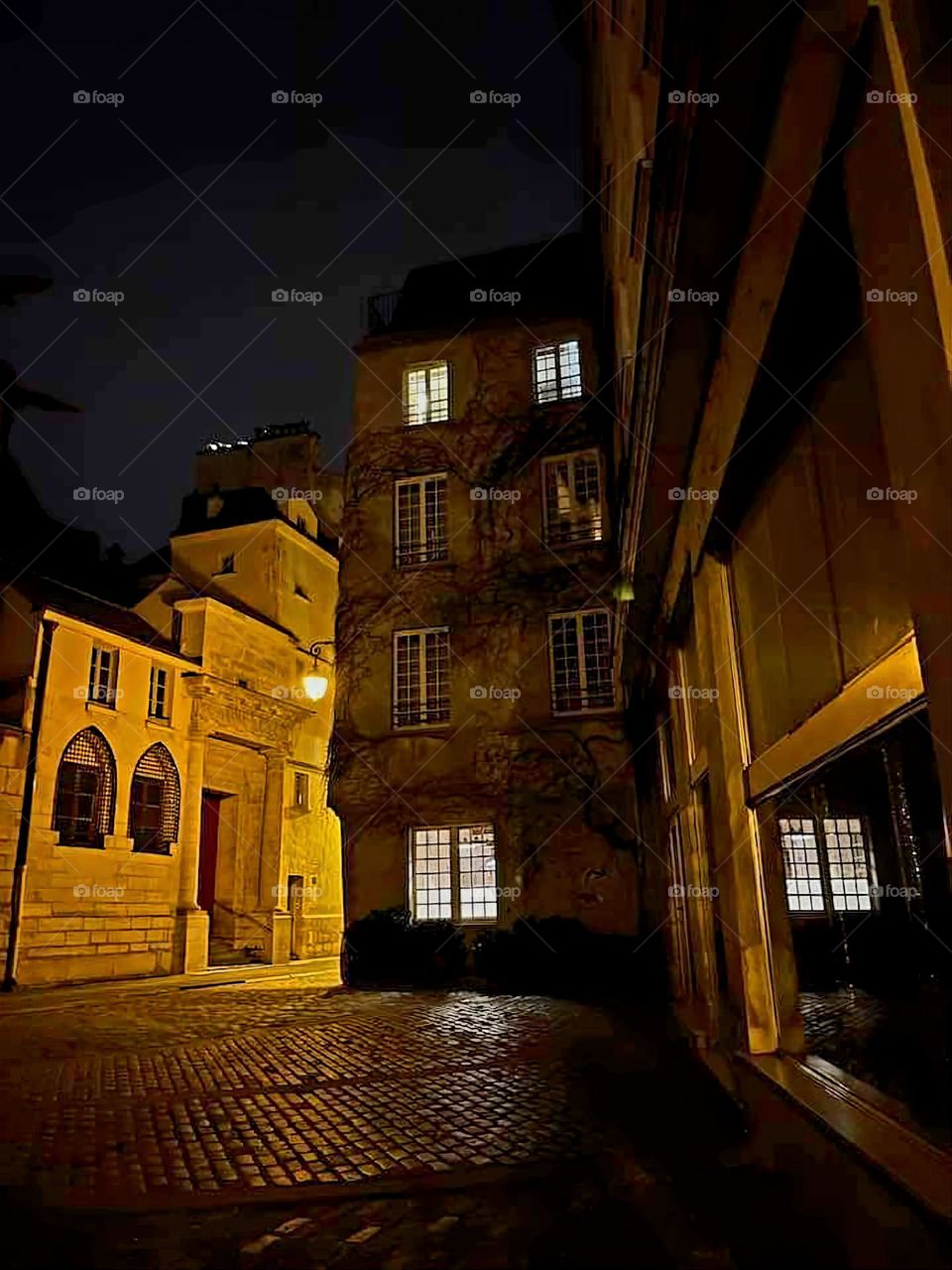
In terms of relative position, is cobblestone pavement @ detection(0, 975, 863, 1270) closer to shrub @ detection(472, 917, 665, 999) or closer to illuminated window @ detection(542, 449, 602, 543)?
shrub @ detection(472, 917, 665, 999)

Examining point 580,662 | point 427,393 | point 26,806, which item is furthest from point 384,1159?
point 26,806

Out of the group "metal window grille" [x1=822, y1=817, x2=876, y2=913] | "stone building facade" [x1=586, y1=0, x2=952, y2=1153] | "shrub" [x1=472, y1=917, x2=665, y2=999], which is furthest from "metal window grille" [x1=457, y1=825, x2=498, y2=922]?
"stone building facade" [x1=586, y1=0, x2=952, y2=1153]

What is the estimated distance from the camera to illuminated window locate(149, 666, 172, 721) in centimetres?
2412

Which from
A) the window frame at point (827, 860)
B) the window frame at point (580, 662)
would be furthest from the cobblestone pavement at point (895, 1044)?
the window frame at point (580, 662)

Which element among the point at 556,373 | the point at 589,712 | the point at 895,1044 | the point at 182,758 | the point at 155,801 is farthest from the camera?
the point at 182,758

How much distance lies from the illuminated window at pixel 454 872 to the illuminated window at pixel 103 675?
1027cm

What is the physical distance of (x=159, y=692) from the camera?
80.6 feet

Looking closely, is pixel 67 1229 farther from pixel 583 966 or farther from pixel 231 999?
pixel 231 999

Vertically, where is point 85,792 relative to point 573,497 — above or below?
below

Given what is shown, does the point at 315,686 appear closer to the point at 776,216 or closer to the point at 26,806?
the point at 26,806

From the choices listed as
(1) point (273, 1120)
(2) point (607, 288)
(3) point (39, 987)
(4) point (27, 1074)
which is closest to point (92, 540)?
(3) point (39, 987)

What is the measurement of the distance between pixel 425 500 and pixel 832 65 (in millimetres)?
15873

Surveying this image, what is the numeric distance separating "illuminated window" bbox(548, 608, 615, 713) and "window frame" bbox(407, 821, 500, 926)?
2.78m

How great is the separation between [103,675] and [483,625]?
11213 millimetres
